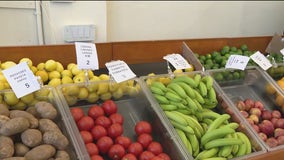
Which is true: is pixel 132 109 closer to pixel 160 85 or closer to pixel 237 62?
pixel 160 85

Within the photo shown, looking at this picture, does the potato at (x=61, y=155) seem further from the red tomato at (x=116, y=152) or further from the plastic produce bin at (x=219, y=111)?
the plastic produce bin at (x=219, y=111)

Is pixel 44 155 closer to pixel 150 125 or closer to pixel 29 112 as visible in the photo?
pixel 29 112

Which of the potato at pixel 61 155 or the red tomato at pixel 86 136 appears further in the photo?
the red tomato at pixel 86 136

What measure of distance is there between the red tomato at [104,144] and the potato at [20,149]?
313 millimetres

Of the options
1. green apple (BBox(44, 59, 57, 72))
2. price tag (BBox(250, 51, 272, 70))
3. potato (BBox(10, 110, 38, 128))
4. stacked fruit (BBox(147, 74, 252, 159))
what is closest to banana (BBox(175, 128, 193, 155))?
stacked fruit (BBox(147, 74, 252, 159))

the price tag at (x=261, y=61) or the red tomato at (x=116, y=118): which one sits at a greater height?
the price tag at (x=261, y=61)

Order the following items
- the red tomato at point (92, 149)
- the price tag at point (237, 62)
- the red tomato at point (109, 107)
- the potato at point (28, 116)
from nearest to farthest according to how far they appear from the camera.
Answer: the potato at point (28, 116) → the red tomato at point (92, 149) → the red tomato at point (109, 107) → the price tag at point (237, 62)

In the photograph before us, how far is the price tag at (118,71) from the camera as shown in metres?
1.39

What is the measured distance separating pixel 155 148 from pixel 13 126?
568mm

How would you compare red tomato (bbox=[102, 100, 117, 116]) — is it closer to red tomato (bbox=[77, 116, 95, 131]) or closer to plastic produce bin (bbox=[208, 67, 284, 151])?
red tomato (bbox=[77, 116, 95, 131])

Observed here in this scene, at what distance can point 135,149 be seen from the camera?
120 cm

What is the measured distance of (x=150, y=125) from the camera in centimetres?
134

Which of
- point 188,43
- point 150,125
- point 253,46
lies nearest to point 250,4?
point 253,46

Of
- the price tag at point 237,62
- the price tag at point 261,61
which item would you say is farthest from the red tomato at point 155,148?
the price tag at point 261,61
